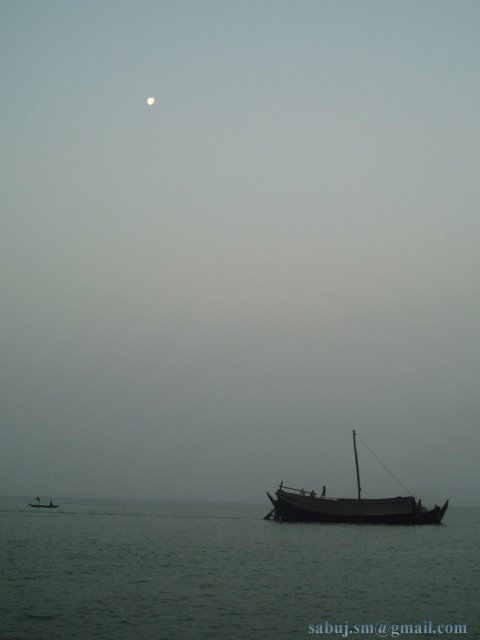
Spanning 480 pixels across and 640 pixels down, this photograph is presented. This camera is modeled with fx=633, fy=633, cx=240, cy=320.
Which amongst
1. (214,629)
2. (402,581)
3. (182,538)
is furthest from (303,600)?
(182,538)

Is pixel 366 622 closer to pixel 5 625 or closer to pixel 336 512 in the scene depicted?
pixel 5 625

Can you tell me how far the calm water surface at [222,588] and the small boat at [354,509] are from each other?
16.3 metres

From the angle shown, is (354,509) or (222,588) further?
(354,509)

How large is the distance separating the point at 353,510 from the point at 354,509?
0.50ft

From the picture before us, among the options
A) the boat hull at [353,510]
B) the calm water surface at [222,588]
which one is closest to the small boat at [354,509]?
the boat hull at [353,510]

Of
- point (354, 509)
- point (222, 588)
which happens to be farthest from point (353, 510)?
point (222, 588)

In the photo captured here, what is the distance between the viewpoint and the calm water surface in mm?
20406

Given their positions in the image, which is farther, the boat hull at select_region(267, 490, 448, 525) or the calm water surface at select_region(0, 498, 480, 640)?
the boat hull at select_region(267, 490, 448, 525)

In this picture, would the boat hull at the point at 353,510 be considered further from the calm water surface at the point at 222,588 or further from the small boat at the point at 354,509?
the calm water surface at the point at 222,588

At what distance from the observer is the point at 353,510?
223 ft

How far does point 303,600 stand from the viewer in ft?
83.1

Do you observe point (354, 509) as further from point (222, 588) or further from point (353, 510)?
point (222, 588)

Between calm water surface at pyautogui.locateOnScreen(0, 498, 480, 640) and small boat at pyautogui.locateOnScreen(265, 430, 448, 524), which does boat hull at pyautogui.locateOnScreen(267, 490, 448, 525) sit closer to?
small boat at pyautogui.locateOnScreen(265, 430, 448, 524)

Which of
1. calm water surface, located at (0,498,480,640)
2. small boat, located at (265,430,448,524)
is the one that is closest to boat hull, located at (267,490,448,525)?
small boat, located at (265,430,448,524)
